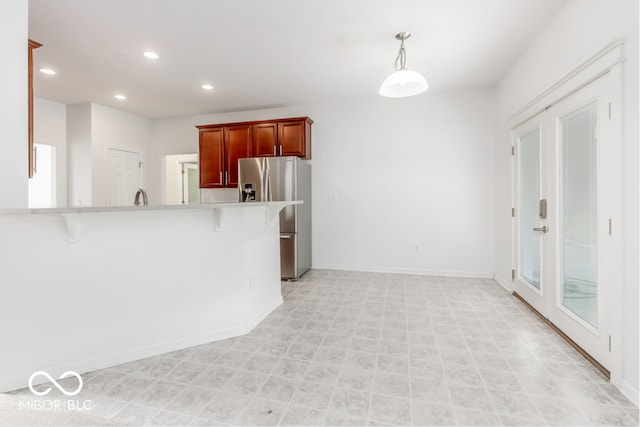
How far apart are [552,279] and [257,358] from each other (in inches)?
104

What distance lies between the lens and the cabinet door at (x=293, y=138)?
15.0 feet

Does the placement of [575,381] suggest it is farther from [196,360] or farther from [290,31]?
[290,31]

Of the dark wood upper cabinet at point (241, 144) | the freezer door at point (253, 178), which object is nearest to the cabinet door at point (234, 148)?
the dark wood upper cabinet at point (241, 144)

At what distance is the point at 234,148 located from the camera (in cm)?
488

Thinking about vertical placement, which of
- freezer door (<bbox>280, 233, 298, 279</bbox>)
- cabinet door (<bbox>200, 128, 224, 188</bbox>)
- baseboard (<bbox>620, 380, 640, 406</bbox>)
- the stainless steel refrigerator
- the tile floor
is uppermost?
cabinet door (<bbox>200, 128, 224, 188</bbox>)

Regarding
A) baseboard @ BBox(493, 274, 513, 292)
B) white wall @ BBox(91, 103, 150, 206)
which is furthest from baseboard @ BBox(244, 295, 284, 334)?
white wall @ BBox(91, 103, 150, 206)

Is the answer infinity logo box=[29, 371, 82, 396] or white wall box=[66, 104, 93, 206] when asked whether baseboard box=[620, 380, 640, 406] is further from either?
white wall box=[66, 104, 93, 206]

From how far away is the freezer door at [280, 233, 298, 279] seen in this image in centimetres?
424

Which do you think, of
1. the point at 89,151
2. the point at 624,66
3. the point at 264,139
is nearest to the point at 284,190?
the point at 264,139

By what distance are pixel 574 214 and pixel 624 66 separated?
112 cm

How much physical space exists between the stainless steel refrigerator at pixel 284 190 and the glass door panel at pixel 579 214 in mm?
3019

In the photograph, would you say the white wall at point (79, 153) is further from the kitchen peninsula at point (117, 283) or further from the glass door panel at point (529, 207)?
the glass door panel at point (529, 207)

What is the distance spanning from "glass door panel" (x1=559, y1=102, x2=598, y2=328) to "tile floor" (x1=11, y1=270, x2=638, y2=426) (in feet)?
1.35

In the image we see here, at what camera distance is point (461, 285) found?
3.95 meters
